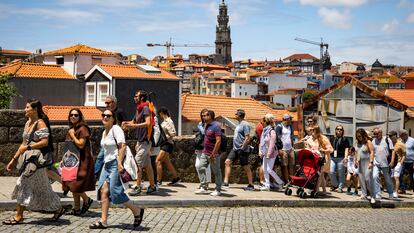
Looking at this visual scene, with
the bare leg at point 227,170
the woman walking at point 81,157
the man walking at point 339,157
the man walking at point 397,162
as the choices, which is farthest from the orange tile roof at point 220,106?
the woman walking at point 81,157

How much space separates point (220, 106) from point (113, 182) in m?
41.3

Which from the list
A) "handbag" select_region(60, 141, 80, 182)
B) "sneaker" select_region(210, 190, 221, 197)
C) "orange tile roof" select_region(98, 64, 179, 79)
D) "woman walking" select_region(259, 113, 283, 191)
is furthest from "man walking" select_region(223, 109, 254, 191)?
"orange tile roof" select_region(98, 64, 179, 79)

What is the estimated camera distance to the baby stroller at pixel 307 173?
10.7m

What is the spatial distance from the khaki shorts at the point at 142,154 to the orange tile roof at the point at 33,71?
125 feet

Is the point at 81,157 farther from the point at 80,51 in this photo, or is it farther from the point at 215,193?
the point at 80,51

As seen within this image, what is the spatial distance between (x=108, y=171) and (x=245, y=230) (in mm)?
2004

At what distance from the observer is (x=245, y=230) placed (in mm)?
7867

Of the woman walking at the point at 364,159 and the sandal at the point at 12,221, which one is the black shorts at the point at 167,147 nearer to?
the woman walking at the point at 364,159

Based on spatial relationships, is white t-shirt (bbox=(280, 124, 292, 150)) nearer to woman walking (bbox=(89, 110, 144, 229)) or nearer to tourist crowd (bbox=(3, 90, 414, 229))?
tourist crowd (bbox=(3, 90, 414, 229))

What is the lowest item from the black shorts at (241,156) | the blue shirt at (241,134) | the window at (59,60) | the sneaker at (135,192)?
the sneaker at (135,192)

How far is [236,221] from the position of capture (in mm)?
8516

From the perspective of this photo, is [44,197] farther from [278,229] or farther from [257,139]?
[257,139]

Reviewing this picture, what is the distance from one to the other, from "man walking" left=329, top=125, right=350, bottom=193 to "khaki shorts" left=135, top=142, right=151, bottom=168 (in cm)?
413

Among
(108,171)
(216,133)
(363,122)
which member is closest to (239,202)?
(216,133)
